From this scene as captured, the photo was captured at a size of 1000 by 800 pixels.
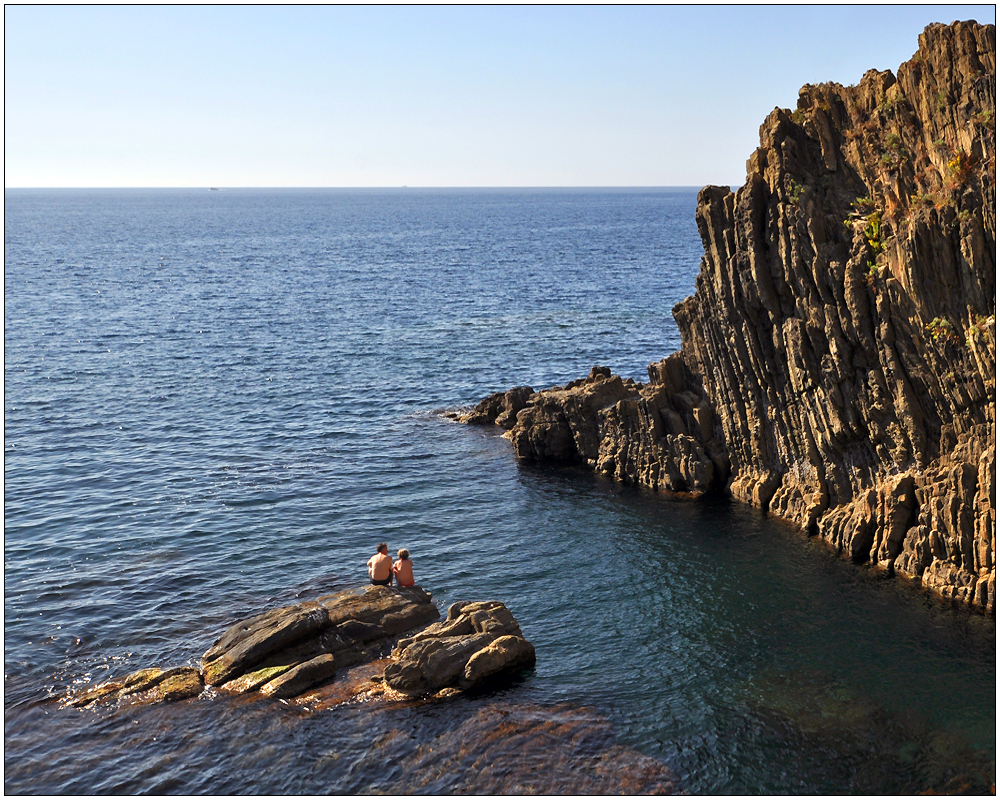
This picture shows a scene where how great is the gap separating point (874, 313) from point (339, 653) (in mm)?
24462

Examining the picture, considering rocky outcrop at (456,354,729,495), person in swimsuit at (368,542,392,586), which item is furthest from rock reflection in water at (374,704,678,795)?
rocky outcrop at (456,354,729,495)

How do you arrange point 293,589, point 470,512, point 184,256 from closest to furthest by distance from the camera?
point 293,589 → point 470,512 → point 184,256

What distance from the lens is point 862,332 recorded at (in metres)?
37.0

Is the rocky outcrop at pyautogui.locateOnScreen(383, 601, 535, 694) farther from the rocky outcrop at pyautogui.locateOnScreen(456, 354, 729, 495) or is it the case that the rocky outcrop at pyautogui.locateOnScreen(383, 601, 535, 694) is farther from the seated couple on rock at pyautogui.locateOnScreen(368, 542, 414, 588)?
the rocky outcrop at pyautogui.locateOnScreen(456, 354, 729, 495)

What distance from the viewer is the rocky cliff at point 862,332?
109ft

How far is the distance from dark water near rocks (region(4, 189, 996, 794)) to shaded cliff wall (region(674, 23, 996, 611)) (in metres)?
2.58

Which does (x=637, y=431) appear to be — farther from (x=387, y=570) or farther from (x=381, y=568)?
(x=381, y=568)

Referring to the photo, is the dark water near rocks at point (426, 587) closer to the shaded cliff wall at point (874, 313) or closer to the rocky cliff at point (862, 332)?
the rocky cliff at point (862, 332)

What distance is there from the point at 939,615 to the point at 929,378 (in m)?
8.91

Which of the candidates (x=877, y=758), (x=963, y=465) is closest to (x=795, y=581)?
(x=963, y=465)

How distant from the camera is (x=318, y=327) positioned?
97812mm

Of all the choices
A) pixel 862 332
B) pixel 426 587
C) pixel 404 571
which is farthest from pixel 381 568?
pixel 862 332

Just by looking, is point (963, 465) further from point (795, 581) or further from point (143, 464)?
point (143, 464)

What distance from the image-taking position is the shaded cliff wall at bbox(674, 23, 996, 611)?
33.0m
